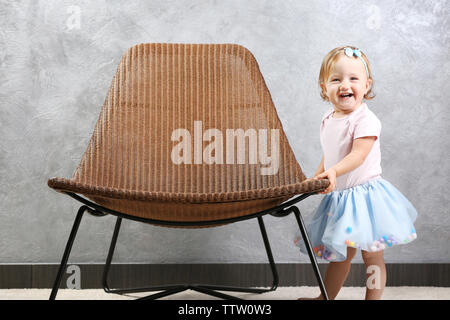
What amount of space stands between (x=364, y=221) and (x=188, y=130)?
0.52m

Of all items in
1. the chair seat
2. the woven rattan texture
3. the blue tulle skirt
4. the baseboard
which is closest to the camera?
the chair seat

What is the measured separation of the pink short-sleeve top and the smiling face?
0.12ft

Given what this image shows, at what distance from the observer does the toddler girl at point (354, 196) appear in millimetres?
Answer: 1030

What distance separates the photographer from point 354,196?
1.08 m

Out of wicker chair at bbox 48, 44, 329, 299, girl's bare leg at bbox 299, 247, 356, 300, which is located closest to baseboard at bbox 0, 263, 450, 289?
wicker chair at bbox 48, 44, 329, 299

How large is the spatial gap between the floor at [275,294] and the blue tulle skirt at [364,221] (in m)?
0.28

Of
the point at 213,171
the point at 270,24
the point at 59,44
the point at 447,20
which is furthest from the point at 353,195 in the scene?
the point at 59,44

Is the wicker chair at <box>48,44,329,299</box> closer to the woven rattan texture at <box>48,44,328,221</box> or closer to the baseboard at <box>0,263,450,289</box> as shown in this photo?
the woven rattan texture at <box>48,44,328,221</box>

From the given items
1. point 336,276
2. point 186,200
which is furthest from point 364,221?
point 186,200

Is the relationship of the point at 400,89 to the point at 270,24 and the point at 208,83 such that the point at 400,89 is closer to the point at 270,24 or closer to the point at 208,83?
the point at 270,24

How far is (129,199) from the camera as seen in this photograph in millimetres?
771

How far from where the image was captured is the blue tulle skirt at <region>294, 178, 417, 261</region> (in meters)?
1.02
